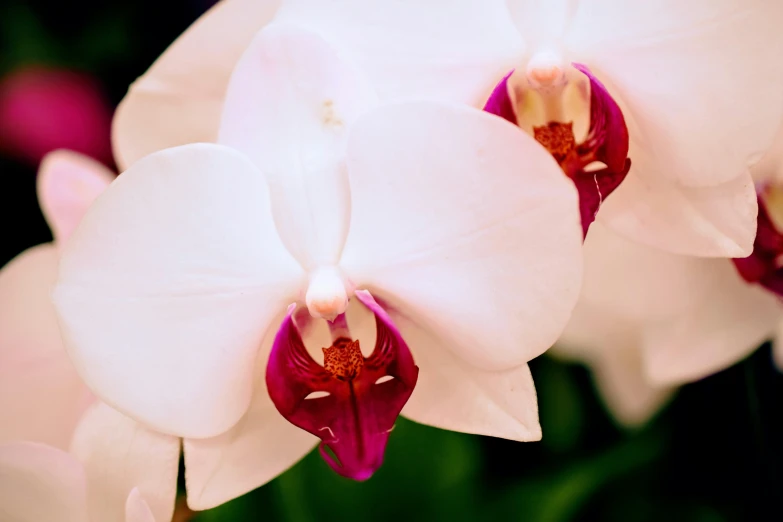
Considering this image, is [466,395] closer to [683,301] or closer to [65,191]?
[683,301]

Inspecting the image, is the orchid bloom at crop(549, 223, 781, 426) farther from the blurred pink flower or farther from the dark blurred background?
the blurred pink flower

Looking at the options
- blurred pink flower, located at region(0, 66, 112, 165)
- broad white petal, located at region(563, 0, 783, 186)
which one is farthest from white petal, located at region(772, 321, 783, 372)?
→ blurred pink flower, located at region(0, 66, 112, 165)

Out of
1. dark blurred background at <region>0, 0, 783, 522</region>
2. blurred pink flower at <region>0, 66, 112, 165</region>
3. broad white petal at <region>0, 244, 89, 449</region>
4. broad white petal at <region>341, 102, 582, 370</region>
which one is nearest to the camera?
broad white petal at <region>341, 102, 582, 370</region>

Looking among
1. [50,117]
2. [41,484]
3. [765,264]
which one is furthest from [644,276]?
[50,117]

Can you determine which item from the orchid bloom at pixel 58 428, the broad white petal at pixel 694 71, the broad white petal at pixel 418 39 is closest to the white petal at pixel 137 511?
the orchid bloom at pixel 58 428

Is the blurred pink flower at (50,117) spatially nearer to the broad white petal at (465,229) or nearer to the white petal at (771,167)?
the broad white petal at (465,229)

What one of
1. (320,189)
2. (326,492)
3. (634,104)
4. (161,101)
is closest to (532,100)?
(634,104)
